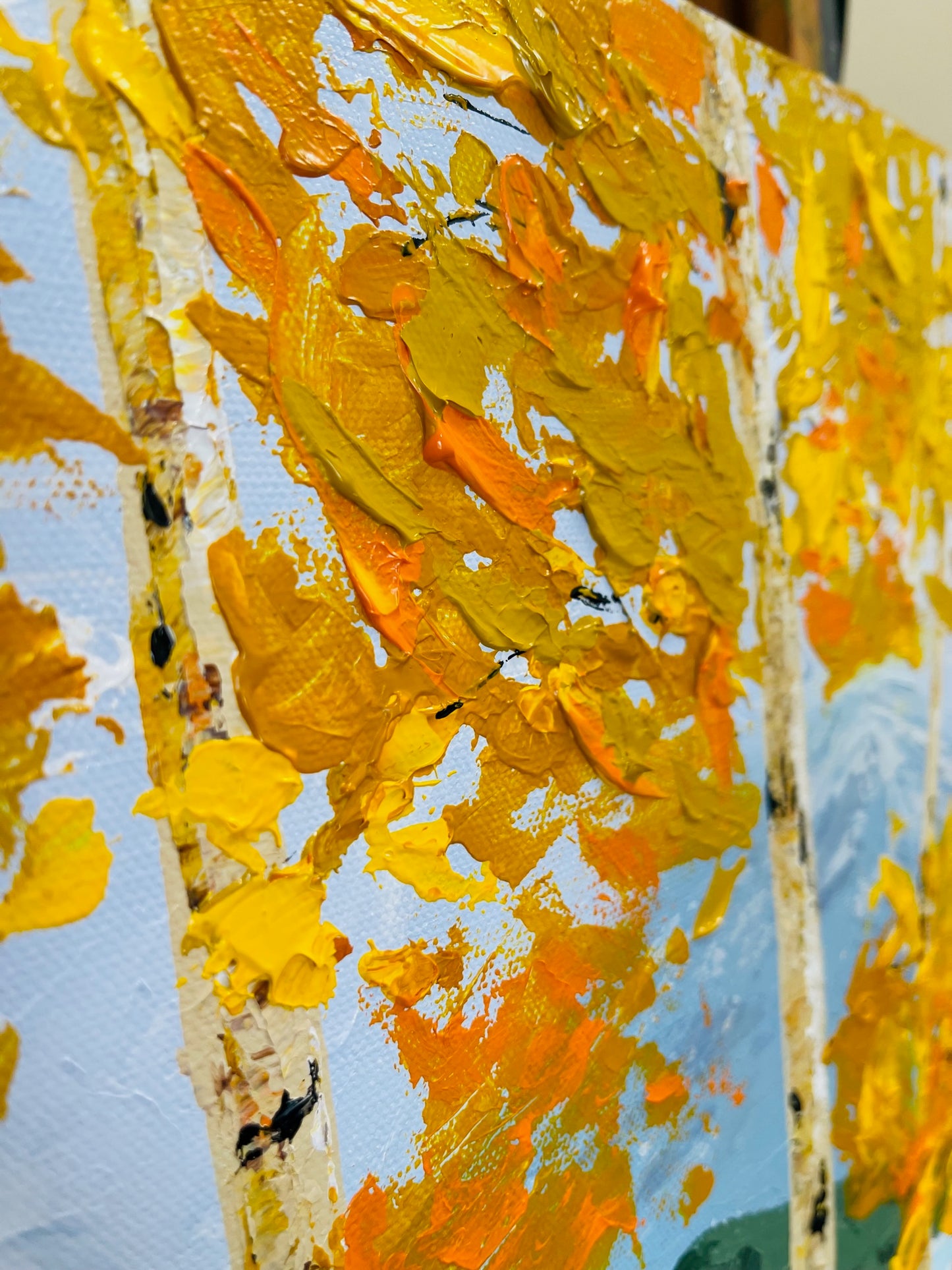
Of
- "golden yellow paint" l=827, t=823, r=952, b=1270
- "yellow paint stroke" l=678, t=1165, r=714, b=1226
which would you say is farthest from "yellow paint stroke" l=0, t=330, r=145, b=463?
"golden yellow paint" l=827, t=823, r=952, b=1270

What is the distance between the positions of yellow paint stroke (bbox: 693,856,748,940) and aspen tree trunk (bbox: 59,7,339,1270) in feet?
1.07

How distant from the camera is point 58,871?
0.36m

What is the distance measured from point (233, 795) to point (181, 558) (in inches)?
4.3

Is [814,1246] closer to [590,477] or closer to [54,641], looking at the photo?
[590,477]

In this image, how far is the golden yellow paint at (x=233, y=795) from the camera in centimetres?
39

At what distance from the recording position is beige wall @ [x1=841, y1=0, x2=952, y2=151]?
1.14m

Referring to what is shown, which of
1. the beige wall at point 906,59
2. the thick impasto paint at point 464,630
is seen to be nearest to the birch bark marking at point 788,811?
the thick impasto paint at point 464,630

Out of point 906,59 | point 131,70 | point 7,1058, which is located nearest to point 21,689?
point 7,1058

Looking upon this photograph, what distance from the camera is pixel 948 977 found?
85 cm

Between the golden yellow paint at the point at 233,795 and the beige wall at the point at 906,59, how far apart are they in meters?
1.24

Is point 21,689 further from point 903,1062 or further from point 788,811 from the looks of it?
point 903,1062

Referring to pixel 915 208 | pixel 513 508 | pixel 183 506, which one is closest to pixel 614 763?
pixel 513 508

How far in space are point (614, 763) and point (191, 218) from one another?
387 millimetres

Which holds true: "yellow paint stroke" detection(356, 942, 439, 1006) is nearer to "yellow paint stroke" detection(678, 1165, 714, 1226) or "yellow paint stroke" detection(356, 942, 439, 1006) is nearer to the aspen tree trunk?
the aspen tree trunk
